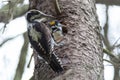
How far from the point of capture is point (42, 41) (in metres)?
1.69

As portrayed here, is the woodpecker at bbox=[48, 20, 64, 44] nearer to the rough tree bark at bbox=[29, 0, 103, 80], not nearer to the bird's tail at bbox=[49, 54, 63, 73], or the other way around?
the rough tree bark at bbox=[29, 0, 103, 80]

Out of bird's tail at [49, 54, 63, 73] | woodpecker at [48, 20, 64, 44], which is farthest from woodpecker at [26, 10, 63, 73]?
woodpecker at [48, 20, 64, 44]

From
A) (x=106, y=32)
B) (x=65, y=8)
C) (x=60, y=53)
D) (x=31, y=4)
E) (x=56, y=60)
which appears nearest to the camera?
(x=56, y=60)

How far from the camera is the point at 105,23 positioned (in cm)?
271

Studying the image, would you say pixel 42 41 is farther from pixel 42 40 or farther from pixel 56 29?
pixel 56 29

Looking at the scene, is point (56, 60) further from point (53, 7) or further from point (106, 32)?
point (106, 32)

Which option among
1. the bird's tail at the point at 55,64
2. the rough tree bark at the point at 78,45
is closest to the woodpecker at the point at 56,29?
the rough tree bark at the point at 78,45

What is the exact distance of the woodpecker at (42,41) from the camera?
5.49 ft

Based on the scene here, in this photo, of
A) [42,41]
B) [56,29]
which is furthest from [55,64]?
[56,29]

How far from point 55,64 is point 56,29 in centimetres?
27

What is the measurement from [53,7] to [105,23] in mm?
810

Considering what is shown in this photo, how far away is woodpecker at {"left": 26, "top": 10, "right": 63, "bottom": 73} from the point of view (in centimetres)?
167

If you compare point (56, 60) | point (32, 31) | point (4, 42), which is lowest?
point (4, 42)

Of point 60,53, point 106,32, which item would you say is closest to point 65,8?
point 60,53
